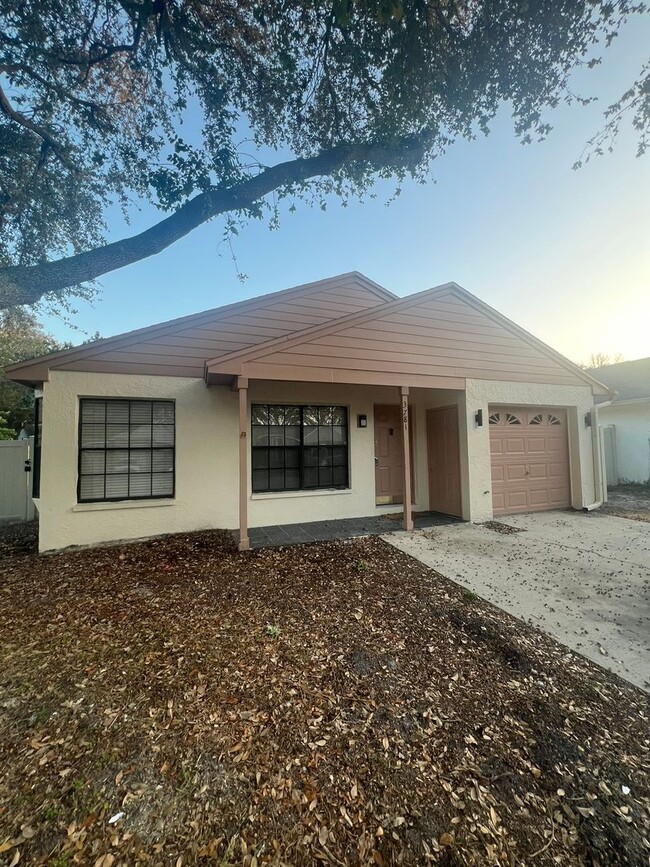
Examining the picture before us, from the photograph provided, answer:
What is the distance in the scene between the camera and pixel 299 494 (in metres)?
7.05

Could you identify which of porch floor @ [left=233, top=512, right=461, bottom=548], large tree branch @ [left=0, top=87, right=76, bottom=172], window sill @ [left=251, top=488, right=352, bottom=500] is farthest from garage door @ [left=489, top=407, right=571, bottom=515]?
large tree branch @ [left=0, top=87, right=76, bottom=172]

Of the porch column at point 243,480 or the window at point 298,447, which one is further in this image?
the window at point 298,447

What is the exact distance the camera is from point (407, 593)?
12.6ft

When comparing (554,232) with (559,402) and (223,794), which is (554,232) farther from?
(223,794)

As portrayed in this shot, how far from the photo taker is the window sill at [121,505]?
18.9 ft

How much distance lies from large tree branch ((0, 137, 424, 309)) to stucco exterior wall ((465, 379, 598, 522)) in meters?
4.31

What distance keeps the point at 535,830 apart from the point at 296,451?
602cm

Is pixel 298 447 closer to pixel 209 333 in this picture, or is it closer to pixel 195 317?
pixel 209 333

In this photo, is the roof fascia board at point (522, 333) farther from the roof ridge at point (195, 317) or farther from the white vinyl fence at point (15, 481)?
the white vinyl fence at point (15, 481)

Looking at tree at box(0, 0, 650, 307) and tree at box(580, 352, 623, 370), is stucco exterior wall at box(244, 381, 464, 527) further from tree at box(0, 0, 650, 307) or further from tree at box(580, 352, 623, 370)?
tree at box(580, 352, 623, 370)

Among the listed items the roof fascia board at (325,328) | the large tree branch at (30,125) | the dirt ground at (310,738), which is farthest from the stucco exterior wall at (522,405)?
the large tree branch at (30,125)

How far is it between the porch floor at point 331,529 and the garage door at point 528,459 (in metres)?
1.55

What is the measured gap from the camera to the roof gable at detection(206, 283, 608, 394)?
5672 millimetres

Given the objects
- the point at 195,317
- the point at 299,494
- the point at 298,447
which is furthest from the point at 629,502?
the point at 195,317
